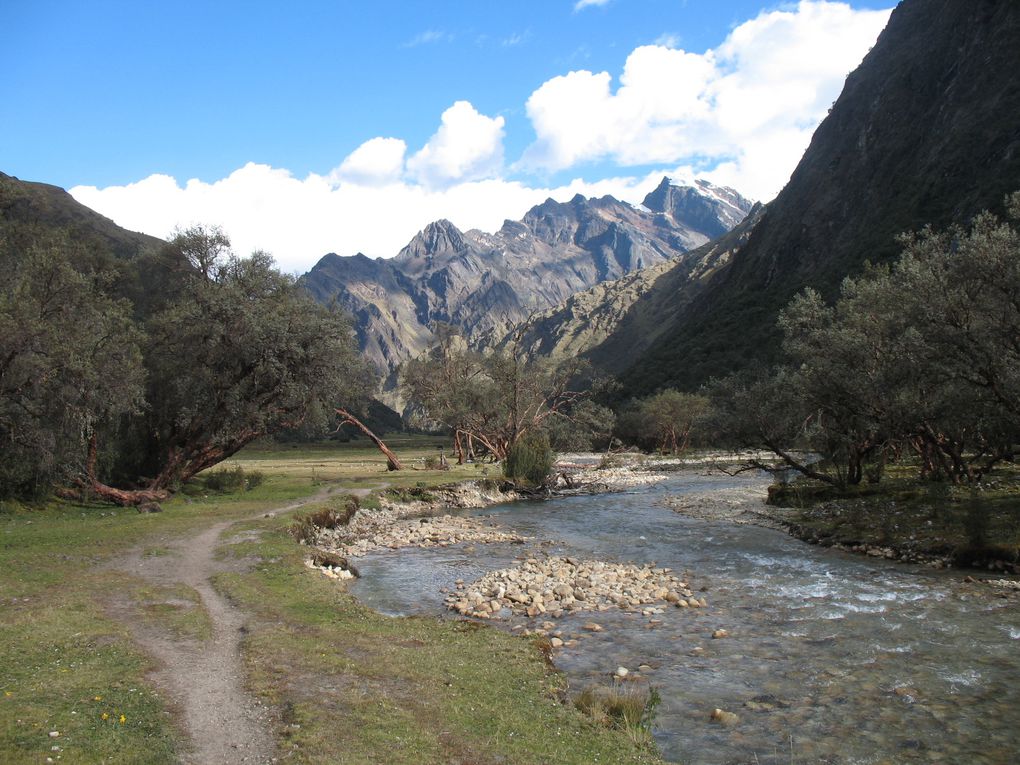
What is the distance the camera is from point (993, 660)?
1383 centimetres

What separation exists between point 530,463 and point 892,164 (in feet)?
507

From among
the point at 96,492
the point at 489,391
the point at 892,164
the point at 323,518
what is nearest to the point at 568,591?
the point at 323,518

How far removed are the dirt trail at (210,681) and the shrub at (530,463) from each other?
123 ft

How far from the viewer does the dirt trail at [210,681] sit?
339 inches

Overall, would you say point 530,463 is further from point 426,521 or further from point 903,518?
point 903,518

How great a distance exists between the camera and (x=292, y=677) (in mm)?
11078

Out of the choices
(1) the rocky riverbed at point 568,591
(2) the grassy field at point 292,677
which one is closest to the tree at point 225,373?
(2) the grassy field at point 292,677

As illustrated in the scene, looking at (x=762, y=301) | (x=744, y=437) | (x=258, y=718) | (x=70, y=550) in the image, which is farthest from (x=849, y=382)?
(x=762, y=301)

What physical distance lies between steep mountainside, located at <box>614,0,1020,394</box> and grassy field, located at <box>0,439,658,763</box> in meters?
127

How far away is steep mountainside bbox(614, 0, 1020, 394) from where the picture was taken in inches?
4951

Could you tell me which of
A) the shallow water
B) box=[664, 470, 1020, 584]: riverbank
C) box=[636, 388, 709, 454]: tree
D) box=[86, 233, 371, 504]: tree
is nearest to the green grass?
the shallow water

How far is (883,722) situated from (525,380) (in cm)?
5558

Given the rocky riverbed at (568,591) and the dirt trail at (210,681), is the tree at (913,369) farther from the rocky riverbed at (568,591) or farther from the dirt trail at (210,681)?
the dirt trail at (210,681)

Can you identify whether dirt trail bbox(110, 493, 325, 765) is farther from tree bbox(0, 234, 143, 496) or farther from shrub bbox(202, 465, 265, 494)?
shrub bbox(202, 465, 265, 494)
